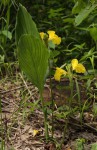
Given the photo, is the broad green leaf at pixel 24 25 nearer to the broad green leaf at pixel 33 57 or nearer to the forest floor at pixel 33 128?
the broad green leaf at pixel 33 57

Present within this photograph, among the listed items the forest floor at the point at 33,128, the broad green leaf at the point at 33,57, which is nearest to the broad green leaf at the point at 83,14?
the broad green leaf at the point at 33,57

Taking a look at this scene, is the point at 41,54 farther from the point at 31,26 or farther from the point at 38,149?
the point at 38,149

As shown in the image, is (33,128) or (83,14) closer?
(83,14)

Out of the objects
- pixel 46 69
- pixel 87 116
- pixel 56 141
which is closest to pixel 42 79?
pixel 46 69

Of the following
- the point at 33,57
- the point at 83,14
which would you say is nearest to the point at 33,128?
the point at 33,57

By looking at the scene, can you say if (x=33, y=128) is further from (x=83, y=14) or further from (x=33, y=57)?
(x=83, y=14)

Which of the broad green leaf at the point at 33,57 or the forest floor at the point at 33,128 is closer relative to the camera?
the broad green leaf at the point at 33,57
